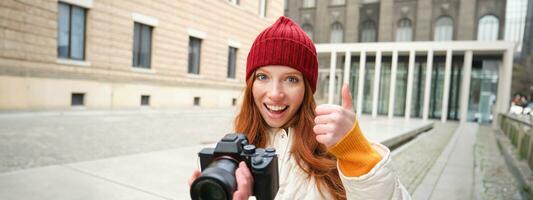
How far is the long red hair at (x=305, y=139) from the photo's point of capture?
1452 millimetres

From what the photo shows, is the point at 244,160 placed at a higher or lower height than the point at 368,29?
lower

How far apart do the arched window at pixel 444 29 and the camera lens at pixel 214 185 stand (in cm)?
3210

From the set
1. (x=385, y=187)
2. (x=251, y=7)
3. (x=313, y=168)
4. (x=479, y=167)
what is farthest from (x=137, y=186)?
(x=251, y=7)

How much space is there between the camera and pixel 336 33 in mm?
33500

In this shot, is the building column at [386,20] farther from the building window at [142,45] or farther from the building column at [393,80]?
the building window at [142,45]

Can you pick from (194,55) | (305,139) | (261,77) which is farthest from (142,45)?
(305,139)

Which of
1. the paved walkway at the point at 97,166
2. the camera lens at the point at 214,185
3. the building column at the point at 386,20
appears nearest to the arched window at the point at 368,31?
the building column at the point at 386,20

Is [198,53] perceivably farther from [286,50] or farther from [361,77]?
[286,50]

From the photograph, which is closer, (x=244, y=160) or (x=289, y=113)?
(x=244, y=160)

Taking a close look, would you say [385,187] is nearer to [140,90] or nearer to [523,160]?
[523,160]

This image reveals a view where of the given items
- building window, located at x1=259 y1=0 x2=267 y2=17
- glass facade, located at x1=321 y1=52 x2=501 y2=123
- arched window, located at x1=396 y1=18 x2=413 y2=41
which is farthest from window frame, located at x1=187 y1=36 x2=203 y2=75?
arched window, located at x1=396 y1=18 x2=413 y2=41

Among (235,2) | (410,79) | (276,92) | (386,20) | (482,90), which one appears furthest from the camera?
(386,20)

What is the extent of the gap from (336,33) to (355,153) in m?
34.0

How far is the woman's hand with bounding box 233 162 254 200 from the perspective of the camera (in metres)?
0.93
